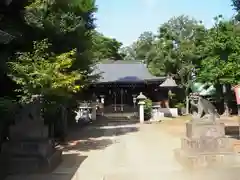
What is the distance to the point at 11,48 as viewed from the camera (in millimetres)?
13570

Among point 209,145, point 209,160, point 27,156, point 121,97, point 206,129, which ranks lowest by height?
point 209,160

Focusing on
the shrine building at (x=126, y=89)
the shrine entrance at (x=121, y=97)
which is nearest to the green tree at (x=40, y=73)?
the shrine building at (x=126, y=89)

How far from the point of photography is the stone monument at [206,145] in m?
11.4

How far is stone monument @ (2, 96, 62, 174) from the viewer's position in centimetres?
1096

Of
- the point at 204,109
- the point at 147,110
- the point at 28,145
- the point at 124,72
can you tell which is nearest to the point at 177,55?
the point at 124,72

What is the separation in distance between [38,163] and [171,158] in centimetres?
505

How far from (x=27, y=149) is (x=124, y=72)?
31810 mm

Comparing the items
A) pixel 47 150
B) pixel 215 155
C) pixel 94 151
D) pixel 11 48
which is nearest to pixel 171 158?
pixel 215 155

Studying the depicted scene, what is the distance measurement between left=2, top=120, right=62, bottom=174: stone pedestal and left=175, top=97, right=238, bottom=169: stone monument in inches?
180

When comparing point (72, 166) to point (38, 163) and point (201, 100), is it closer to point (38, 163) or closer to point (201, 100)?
point (38, 163)

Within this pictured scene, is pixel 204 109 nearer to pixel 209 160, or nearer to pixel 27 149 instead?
pixel 209 160

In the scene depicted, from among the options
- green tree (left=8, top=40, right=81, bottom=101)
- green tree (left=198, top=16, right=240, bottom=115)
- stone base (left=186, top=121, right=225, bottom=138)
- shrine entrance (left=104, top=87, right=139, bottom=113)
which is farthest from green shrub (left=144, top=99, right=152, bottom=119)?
stone base (left=186, top=121, right=225, bottom=138)

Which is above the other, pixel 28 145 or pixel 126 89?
pixel 126 89

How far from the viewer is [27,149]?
36.5 ft
